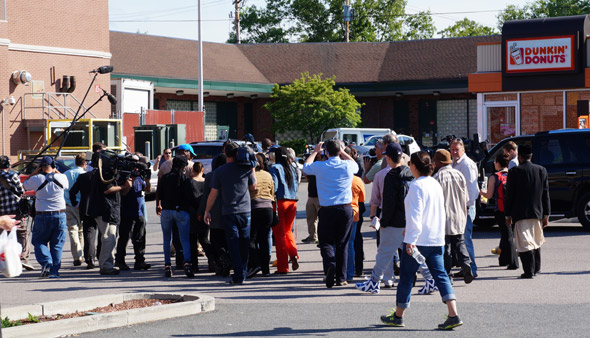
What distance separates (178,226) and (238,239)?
1.42m

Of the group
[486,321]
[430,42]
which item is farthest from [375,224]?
[430,42]

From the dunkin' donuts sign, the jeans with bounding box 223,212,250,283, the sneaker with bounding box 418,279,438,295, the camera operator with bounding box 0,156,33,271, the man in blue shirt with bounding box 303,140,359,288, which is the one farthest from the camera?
the dunkin' donuts sign

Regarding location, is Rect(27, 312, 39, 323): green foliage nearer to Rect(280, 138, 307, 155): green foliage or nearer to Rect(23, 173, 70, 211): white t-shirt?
Rect(23, 173, 70, 211): white t-shirt

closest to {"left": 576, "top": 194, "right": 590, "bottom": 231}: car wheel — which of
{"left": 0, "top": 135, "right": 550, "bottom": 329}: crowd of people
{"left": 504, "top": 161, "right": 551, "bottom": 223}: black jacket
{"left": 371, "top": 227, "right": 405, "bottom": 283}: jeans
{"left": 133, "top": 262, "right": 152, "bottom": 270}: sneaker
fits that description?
{"left": 0, "top": 135, "right": 550, "bottom": 329}: crowd of people

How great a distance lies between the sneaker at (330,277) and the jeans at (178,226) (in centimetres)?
235

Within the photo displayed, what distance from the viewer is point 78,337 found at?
8.48 m

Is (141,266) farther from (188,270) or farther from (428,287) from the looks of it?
(428,287)

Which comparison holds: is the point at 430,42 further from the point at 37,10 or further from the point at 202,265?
the point at 202,265

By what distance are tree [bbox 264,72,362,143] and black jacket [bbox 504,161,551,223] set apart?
109 ft

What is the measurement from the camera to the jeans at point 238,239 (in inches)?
465

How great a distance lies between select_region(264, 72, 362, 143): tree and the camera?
150ft

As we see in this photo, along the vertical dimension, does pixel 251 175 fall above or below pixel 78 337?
above

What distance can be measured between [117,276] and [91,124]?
1463cm

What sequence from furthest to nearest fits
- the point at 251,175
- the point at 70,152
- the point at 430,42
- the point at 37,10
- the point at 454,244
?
the point at 430,42 < the point at 37,10 < the point at 70,152 < the point at 251,175 < the point at 454,244
